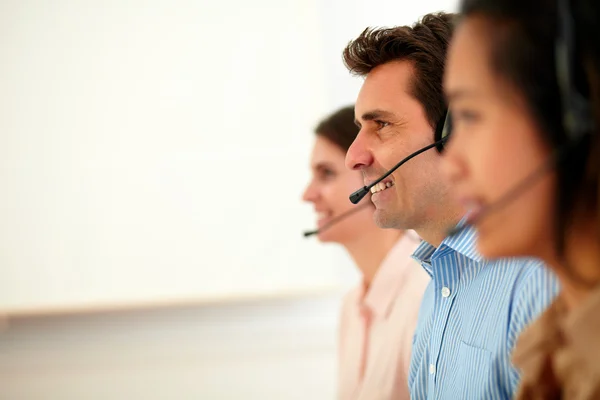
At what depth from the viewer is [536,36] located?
581 mm

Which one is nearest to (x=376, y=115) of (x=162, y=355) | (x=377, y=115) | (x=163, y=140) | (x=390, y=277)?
(x=377, y=115)

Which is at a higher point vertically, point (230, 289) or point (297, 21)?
point (297, 21)

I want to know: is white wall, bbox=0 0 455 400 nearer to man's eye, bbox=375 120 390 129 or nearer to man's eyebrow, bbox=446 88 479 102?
man's eye, bbox=375 120 390 129

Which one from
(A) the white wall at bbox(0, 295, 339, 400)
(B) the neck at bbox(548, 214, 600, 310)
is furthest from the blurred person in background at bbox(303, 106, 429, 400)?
(B) the neck at bbox(548, 214, 600, 310)

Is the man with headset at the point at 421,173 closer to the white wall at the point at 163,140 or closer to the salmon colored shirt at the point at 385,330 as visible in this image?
the salmon colored shirt at the point at 385,330

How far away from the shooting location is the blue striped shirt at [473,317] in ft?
2.94

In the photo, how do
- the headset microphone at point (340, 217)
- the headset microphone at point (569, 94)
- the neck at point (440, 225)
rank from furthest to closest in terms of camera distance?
the headset microphone at point (340, 217) → the neck at point (440, 225) → the headset microphone at point (569, 94)

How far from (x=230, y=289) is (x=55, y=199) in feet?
2.47

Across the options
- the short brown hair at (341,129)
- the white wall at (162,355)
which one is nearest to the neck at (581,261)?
the short brown hair at (341,129)

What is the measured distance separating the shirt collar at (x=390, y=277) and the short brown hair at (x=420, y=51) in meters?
0.58

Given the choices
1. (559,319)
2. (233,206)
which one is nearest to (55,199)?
(233,206)

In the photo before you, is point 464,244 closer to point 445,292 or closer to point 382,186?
point 445,292

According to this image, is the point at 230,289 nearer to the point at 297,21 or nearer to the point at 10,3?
the point at 297,21

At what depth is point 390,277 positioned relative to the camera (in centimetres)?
177
